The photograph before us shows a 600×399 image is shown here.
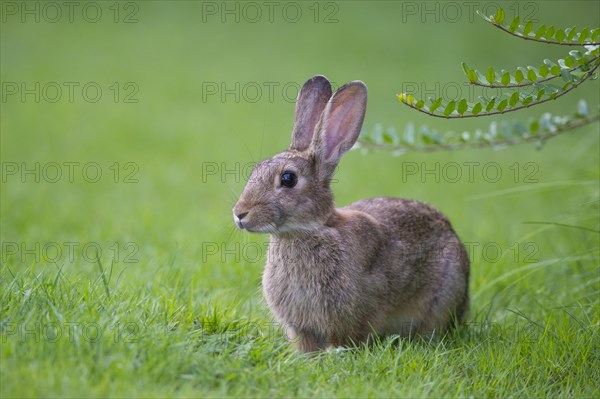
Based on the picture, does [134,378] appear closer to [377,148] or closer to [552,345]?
[552,345]

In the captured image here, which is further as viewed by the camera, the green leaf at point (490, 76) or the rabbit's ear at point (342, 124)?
the rabbit's ear at point (342, 124)

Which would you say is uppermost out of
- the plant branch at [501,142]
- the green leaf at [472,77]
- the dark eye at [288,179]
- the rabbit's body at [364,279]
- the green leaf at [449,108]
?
the green leaf at [472,77]

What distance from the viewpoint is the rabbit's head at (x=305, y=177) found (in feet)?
15.5

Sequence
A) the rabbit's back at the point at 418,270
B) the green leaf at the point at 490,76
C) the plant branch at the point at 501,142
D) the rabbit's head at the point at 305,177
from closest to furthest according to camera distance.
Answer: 1. the green leaf at the point at 490,76
2. the rabbit's head at the point at 305,177
3. the rabbit's back at the point at 418,270
4. the plant branch at the point at 501,142

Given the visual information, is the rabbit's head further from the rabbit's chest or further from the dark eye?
the rabbit's chest

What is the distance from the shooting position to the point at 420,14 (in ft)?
59.8

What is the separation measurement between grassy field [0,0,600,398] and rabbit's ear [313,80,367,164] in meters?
0.87

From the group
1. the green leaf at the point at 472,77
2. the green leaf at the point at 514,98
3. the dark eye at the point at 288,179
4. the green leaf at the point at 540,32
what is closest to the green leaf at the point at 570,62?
the green leaf at the point at 540,32

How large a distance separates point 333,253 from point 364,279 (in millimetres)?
278

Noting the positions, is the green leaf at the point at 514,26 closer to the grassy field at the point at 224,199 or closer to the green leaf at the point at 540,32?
the green leaf at the point at 540,32

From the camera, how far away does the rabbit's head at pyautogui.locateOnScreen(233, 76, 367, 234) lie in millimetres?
4738

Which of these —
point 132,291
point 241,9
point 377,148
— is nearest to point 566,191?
point 377,148

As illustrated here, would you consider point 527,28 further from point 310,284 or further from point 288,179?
point 310,284

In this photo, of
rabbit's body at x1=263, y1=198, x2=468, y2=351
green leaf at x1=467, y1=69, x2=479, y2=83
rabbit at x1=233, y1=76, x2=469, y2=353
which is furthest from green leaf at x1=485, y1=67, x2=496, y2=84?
rabbit's body at x1=263, y1=198, x2=468, y2=351
